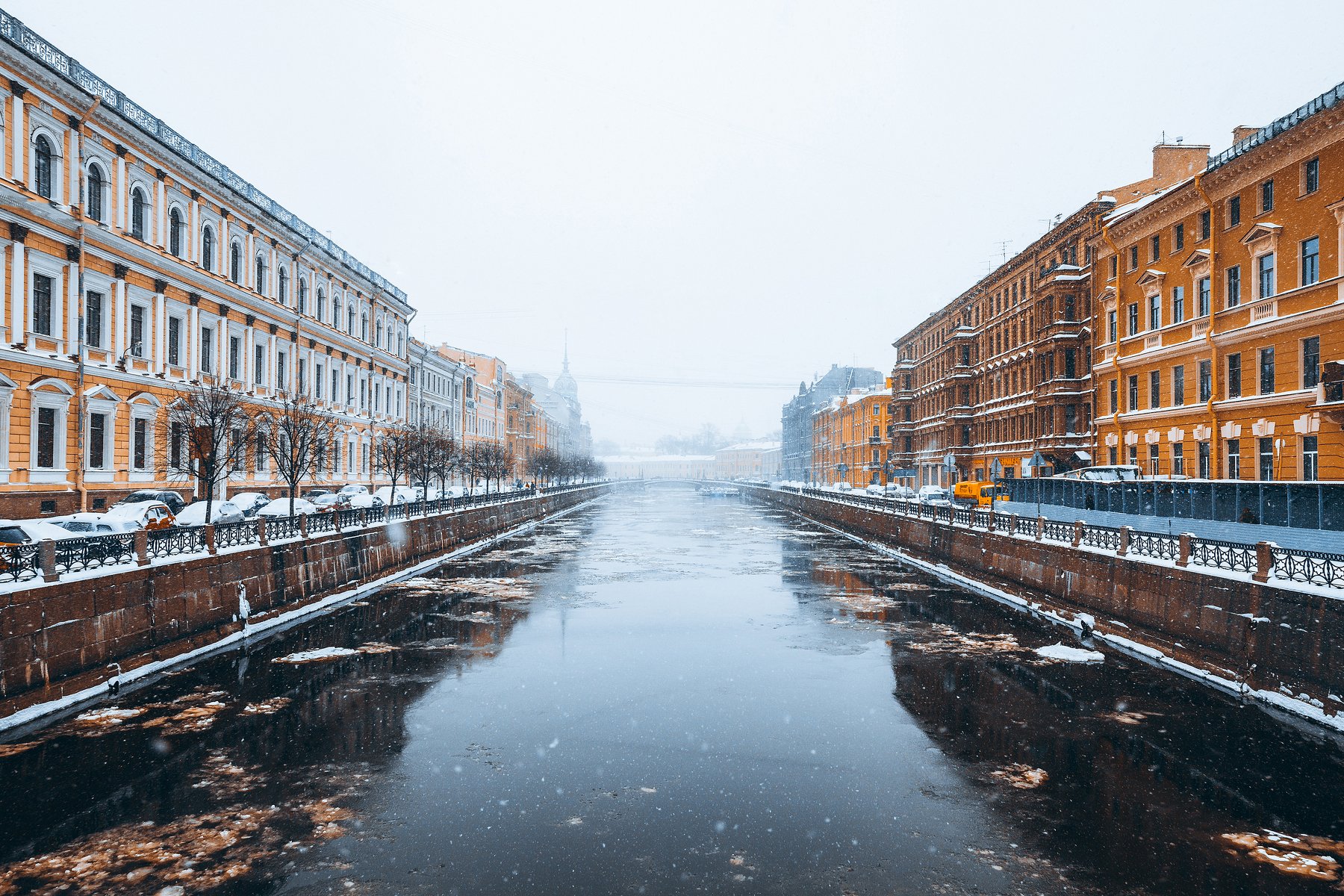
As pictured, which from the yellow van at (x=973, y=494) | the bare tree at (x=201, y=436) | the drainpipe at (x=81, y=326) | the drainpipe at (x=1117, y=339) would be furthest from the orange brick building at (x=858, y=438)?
the drainpipe at (x=81, y=326)

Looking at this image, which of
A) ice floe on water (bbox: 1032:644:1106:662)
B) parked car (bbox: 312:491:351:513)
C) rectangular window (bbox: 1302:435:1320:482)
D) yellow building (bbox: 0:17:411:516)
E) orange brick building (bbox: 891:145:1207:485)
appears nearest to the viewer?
ice floe on water (bbox: 1032:644:1106:662)

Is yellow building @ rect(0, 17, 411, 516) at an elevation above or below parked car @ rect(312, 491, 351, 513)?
above

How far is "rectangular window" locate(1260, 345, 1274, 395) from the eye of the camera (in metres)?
26.6

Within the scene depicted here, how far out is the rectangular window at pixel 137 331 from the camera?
29500 millimetres

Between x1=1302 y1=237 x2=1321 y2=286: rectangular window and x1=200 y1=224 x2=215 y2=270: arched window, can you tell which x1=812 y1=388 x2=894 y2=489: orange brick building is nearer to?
x1=1302 y1=237 x2=1321 y2=286: rectangular window

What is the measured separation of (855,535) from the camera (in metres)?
44.3

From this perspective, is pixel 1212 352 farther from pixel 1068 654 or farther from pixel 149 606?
pixel 149 606

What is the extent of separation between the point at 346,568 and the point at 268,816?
16.7m

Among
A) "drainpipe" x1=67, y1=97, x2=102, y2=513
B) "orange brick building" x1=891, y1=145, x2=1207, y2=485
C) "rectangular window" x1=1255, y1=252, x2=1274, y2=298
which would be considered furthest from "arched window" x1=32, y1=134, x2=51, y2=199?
"rectangular window" x1=1255, y1=252, x2=1274, y2=298

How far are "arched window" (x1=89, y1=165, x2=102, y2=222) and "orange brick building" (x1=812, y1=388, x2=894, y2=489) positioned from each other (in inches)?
2685

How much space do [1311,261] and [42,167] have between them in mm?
40667

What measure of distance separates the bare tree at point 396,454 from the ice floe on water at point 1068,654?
2960cm

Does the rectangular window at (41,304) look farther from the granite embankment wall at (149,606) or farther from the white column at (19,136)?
the granite embankment wall at (149,606)

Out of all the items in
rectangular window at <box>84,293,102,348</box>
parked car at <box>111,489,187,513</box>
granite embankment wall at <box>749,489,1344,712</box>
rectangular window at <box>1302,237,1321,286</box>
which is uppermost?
rectangular window at <box>1302,237,1321,286</box>
